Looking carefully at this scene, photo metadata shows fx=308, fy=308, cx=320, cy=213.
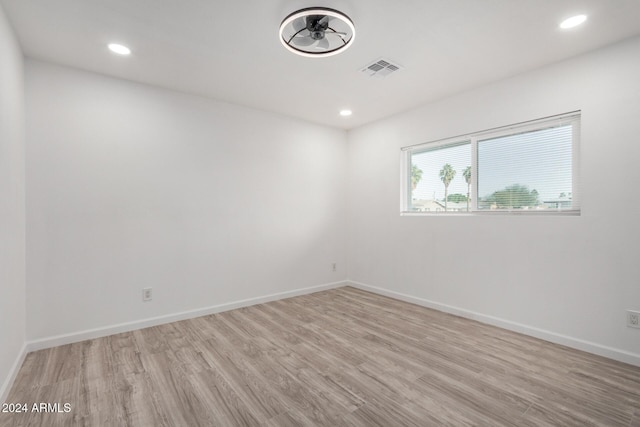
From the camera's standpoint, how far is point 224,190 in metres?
3.78

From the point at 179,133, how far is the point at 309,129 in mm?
1865

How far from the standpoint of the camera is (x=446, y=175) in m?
3.84

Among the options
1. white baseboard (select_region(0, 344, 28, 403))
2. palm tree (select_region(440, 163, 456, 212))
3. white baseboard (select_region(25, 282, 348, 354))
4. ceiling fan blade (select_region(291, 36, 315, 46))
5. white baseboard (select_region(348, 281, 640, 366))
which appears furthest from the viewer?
palm tree (select_region(440, 163, 456, 212))

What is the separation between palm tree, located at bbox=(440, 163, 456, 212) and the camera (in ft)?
12.4

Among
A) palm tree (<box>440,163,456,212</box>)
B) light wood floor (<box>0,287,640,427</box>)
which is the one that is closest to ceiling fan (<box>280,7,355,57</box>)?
palm tree (<box>440,163,456,212</box>)

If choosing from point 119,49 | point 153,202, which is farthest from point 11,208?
point 119,49

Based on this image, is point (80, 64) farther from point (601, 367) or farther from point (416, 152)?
point (601, 367)

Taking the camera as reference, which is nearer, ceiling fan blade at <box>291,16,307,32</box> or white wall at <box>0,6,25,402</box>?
white wall at <box>0,6,25,402</box>

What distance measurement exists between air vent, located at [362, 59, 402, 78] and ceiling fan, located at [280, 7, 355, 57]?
514 millimetres

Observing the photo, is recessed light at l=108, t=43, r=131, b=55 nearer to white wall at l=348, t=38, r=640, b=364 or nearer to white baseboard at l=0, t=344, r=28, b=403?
white baseboard at l=0, t=344, r=28, b=403

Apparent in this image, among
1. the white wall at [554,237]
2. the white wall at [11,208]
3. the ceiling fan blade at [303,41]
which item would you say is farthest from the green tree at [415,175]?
the white wall at [11,208]

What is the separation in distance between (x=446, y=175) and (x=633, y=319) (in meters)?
2.13

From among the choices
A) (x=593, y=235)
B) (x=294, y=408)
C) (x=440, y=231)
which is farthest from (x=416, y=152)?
(x=294, y=408)

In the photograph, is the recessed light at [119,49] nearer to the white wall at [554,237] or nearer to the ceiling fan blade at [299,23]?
the ceiling fan blade at [299,23]
